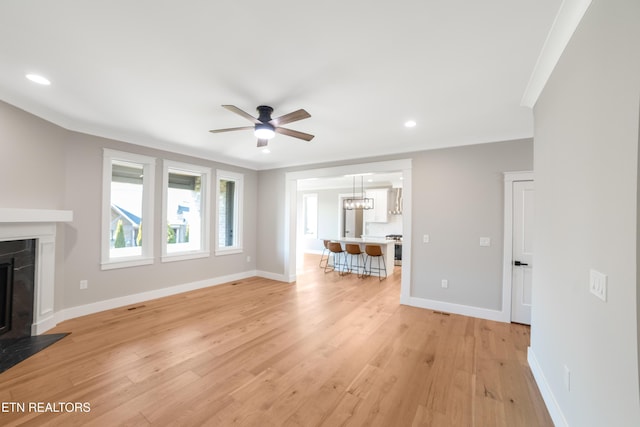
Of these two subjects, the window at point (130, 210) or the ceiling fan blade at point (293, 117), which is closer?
the ceiling fan blade at point (293, 117)

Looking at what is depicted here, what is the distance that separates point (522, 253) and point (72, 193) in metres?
6.18

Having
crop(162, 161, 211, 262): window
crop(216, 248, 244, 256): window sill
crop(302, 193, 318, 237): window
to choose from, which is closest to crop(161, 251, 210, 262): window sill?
crop(162, 161, 211, 262): window

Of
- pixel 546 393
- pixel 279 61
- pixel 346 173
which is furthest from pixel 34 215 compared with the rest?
pixel 546 393

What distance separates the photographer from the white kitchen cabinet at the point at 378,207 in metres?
8.69

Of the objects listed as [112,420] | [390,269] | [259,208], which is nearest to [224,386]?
[112,420]

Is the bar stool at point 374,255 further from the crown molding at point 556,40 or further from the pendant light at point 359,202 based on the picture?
the crown molding at point 556,40

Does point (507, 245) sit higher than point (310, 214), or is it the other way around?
point (310, 214)

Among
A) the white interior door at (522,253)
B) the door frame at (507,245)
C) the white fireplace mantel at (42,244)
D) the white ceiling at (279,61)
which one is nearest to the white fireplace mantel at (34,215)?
A: the white fireplace mantel at (42,244)

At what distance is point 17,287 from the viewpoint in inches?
117

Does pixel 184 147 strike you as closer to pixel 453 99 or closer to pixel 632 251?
pixel 453 99

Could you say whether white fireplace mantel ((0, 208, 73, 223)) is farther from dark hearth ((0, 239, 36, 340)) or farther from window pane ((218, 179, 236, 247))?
window pane ((218, 179, 236, 247))

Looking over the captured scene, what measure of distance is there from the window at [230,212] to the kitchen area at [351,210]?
217cm

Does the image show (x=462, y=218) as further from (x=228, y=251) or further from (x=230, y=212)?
(x=230, y=212)

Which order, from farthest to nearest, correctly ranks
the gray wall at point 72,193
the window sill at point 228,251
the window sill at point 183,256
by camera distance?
the window sill at point 228,251 → the window sill at point 183,256 → the gray wall at point 72,193
